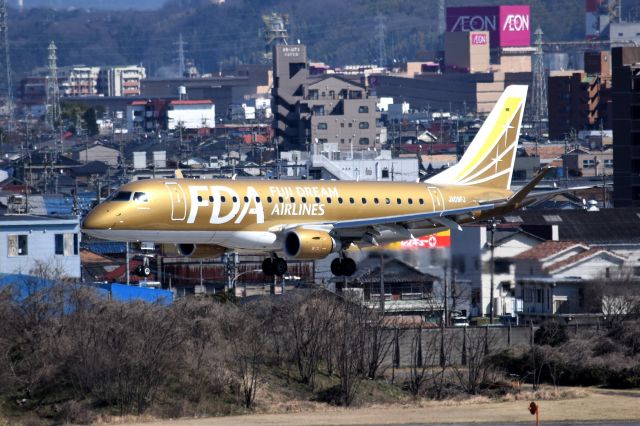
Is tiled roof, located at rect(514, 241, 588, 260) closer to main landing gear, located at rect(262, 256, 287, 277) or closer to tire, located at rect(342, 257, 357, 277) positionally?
tire, located at rect(342, 257, 357, 277)

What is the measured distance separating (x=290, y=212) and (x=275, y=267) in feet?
8.47

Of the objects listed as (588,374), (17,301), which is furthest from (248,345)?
(588,374)

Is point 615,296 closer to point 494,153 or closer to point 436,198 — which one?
point 494,153

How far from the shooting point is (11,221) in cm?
9544

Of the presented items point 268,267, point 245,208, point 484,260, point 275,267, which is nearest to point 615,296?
point 484,260

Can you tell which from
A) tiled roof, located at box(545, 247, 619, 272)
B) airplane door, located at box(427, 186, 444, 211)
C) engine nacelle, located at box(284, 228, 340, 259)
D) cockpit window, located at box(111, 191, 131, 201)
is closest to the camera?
cockpit window, located at box(111, 191, 131, 201)

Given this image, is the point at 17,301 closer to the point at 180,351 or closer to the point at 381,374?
→ the point at 180,351

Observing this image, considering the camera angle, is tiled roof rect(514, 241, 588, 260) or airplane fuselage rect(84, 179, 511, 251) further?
tiled roof rect(514, 241, 588, 260)

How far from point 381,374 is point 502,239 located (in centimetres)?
1038

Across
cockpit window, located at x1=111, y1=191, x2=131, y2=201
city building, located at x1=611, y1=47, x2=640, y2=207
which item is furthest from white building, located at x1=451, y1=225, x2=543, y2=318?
city building, located at x1=611, y1=47, x2=640, y2=207

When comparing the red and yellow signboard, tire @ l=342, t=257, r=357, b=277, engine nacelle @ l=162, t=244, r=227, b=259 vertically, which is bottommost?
tire @ l=342, t=257, r=357, b=277

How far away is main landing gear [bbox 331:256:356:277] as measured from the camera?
72.4 m

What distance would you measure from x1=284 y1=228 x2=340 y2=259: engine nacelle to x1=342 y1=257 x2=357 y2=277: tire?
263 centimetres

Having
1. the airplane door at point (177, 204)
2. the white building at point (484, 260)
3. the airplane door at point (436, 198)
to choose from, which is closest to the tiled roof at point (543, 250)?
the white building at point (484, 260)
